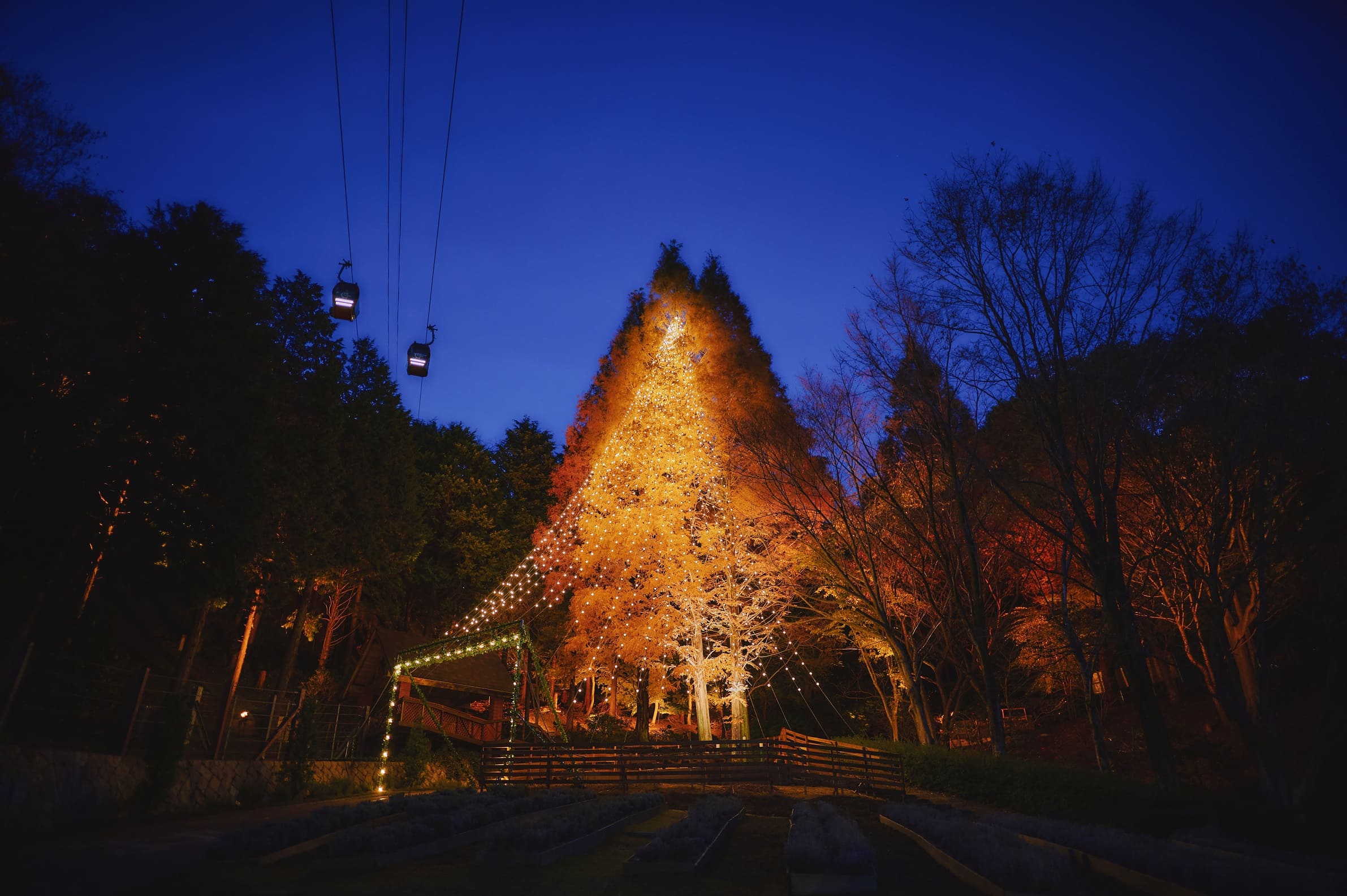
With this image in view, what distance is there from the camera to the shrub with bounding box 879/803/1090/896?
15.7 ft

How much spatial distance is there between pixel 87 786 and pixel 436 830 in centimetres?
509

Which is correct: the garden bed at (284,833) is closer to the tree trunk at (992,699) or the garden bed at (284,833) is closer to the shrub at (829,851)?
the shrub at (829,851)

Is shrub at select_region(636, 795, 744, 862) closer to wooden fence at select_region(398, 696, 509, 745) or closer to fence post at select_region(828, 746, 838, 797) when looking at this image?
fence post at select_region(828, 746, 838, 797)

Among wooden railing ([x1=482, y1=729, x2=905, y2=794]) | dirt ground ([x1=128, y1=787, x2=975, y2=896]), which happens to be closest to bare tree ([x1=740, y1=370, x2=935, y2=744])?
wooden railing ([x1=482, y1=729, x2=905, y2=794])

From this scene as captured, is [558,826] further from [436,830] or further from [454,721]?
[454,721]

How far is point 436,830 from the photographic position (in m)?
7.18

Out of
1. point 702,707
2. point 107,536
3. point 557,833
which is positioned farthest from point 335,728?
point 557,833

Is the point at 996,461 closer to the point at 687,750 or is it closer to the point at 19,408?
the point at 687,750

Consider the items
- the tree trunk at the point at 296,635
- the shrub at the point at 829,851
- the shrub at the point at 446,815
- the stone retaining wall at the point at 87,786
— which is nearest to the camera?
the shrub at the point at 829,851

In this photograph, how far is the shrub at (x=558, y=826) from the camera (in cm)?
632

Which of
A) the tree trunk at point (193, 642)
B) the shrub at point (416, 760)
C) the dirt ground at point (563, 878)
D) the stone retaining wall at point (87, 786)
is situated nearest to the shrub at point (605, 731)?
the shrub at point (416, 760)

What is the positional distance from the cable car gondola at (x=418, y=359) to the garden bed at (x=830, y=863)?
1011 cm

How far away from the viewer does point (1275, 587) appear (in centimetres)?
1344

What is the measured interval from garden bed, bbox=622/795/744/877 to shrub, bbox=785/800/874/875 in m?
0.85
